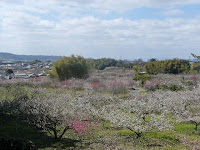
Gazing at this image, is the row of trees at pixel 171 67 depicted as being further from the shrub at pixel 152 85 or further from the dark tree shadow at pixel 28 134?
the dark tree shadow at pixel 28 134

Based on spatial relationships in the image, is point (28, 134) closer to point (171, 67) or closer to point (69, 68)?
point (69, 68)

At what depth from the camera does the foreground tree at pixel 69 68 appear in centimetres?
3747

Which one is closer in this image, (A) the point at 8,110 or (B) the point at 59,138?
(B) the point at 59,138

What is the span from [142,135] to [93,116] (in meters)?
3.59

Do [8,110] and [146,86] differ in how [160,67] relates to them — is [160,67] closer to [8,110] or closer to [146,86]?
[146,86]

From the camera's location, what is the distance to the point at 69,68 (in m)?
37.8

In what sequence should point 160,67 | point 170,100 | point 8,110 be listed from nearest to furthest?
point 8,110 → point 170,100 → point 160,67

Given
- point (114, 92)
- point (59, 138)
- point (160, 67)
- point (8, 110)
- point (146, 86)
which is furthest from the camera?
point (160, 67)

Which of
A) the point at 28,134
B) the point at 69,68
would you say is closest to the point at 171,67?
the point at 69,68

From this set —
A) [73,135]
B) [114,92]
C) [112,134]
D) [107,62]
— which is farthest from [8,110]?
[107,62]

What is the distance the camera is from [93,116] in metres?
13.9

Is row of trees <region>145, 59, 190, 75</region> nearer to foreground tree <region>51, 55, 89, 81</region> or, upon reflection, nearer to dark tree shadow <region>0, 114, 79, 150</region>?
foreground tree <region>51, 55, 89, 81</region>

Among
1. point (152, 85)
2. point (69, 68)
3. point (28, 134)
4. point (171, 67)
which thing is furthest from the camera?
point (171, 67)

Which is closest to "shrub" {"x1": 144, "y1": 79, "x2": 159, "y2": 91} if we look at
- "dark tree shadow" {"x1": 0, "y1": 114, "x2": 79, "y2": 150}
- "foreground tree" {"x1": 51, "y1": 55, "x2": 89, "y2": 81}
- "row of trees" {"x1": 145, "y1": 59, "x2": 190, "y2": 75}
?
"foreground tree" {"x1": 51, "y1": 55, "x2": 89, "y2": 81}
